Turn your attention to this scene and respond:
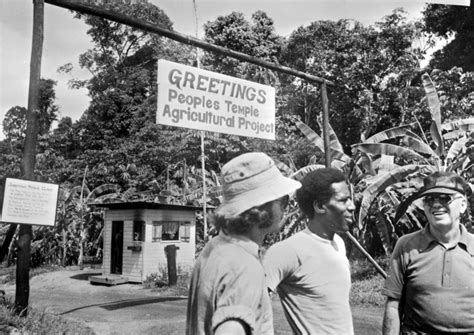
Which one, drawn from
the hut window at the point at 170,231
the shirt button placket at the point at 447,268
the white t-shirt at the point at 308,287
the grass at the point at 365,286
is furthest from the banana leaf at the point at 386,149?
the white t-shirt at the point at 308,287

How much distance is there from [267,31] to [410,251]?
80.6 ft

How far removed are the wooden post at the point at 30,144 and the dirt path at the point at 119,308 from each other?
2.26m

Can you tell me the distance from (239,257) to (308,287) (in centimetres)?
110

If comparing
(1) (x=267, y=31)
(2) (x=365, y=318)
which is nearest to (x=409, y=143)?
(2) (x=365, y=318)

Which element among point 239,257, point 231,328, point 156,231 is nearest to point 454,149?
point 156,231

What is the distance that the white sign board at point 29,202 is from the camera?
5.22 metres

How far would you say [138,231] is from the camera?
53.2ft

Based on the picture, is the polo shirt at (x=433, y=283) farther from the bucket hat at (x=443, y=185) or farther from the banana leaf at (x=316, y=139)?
the banana leaf at (x=316, y=139)

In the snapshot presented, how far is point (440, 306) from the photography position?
2.86 metres

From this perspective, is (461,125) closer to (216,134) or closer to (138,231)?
(138,231)

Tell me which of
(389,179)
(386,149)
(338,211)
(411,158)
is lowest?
(338,211)

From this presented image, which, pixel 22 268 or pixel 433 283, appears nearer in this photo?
pixel 433 283

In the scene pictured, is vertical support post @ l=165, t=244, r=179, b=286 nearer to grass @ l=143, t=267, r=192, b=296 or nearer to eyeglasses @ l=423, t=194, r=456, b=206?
grass @ l=143, t=267, r=192, b=296

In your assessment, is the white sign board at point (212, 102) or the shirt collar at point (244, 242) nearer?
the shirt collar at point (244, 242)
